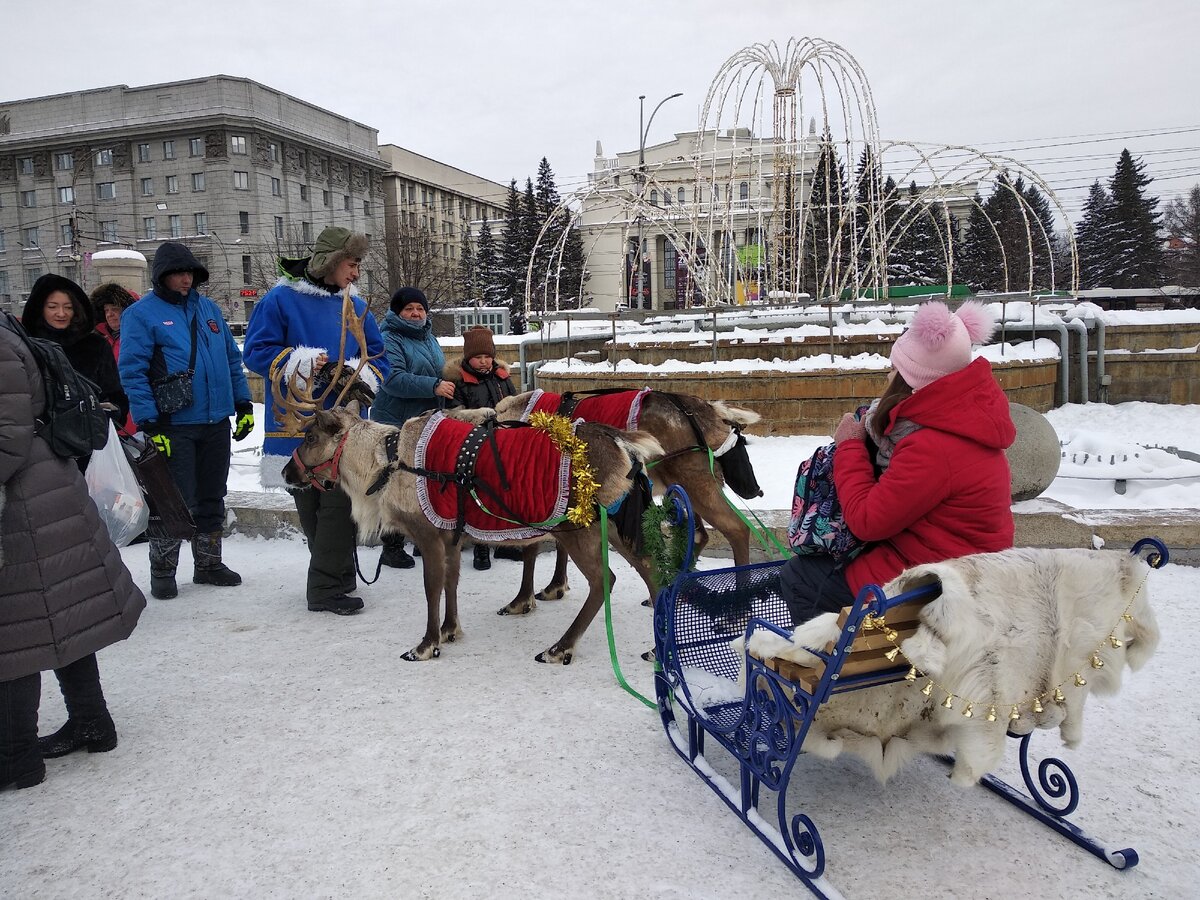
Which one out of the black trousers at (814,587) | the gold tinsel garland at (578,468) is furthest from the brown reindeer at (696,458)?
the black trousers at (814,587)

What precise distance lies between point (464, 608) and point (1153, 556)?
3841 mm

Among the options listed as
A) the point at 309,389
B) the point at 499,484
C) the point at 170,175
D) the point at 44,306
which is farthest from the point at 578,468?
the point at 170,175

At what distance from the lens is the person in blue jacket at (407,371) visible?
544cm

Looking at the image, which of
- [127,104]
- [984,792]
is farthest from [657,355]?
[127,104]

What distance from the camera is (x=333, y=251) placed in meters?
4.94

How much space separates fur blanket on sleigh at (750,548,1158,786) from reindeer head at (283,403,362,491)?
3.00 m

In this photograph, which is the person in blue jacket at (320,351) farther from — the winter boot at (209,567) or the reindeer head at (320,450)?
the winter boot at (209,567)

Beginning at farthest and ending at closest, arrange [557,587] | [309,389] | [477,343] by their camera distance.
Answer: [477,343] < [557,587] < [309,389]

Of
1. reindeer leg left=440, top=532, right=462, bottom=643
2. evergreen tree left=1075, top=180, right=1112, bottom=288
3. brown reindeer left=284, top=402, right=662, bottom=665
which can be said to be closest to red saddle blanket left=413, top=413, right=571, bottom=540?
brown reindeer left=284, top=402, right=662, bottom=665

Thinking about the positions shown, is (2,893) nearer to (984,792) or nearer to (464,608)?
(464,608)

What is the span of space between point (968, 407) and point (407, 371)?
4052mm

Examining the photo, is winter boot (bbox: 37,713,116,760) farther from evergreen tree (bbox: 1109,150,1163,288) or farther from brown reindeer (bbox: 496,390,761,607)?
evergreen tree (bbox: 1109,150,1163,288)

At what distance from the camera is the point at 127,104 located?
58.0m

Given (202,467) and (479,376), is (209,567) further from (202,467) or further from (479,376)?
(479,376)
